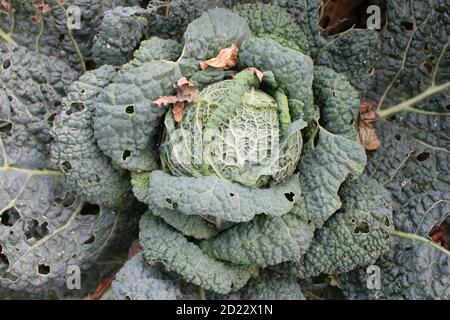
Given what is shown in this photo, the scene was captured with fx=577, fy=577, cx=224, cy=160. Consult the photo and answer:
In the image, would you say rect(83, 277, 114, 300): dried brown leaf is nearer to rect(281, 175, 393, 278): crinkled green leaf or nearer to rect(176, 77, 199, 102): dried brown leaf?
rect(281, 175, 393, 278): crinkled green leaf

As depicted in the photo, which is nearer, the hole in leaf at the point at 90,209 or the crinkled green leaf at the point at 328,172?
the crinkled green leaf at the point at 328,172

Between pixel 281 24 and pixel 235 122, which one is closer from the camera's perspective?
pixel 235 122

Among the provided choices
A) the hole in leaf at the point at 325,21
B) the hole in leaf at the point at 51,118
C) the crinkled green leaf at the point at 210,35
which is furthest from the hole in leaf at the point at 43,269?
the hole in leaf at the point at 325,21

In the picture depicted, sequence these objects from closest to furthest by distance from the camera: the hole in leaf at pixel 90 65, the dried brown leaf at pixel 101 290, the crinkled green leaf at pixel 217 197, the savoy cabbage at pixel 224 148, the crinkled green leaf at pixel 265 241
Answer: the crinkled green leaf at pixel 217 197, the savoy cabbage at pixel 224 148, the crinkled green leaf at pixel 265 241, the hole in leaf at pixel 90 65, the dried brown leaf at pixel 101 290

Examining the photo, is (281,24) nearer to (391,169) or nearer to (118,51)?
(118,51)

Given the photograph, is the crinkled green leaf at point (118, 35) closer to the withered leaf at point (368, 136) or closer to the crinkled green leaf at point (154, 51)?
the crinkled green leaf at point (154, 51)
